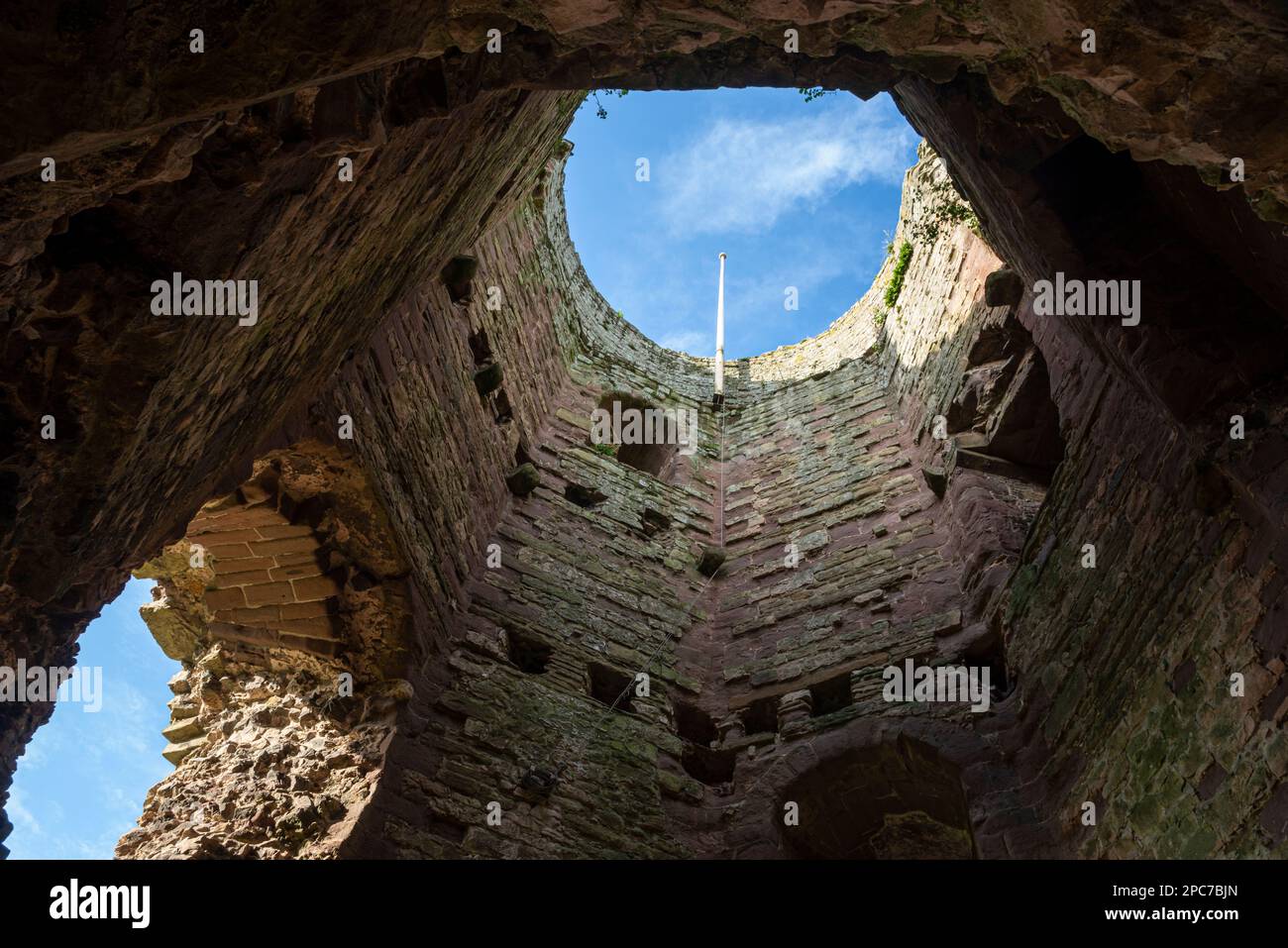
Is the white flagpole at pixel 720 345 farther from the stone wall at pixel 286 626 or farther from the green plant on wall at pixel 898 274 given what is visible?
the stone wall at pixel 286 626

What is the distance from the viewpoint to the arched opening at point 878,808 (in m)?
5.99

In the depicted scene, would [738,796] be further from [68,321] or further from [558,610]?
[68,321]

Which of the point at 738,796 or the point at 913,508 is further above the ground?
the point at 913,508

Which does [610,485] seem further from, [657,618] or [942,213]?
[942,213]

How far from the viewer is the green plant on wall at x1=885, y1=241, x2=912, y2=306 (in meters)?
11.6

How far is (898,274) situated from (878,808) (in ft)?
23.9

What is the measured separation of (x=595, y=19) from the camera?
2578 millimetres

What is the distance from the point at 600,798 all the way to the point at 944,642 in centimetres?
243

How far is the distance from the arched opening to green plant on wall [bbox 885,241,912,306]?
23.0ft

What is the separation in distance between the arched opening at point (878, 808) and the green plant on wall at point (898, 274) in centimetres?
700

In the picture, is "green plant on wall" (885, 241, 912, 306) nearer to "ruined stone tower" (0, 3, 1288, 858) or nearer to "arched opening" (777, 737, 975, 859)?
"ruined stone tower" (0, 3, 1288, 858)

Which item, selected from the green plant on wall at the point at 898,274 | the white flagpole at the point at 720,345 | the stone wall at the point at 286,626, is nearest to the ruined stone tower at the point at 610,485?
the stone wall at the point at 286,626

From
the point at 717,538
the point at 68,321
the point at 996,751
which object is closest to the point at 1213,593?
the point at 996,751

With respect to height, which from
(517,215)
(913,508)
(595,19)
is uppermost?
(517,215)
